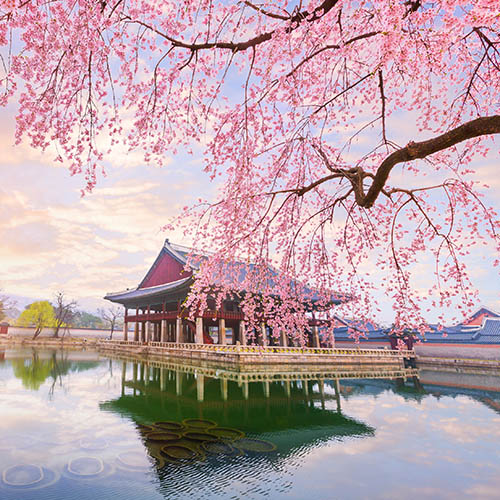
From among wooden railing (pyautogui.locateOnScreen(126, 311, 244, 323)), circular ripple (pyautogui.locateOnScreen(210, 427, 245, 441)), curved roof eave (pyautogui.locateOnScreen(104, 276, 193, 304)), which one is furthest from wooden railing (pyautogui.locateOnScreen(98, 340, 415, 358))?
circular ripple (pyautogui.locateOnScreen(210, 427, 245, 441))

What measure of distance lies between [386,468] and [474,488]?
6.11 feet

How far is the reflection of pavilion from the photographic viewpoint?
10.8 meters

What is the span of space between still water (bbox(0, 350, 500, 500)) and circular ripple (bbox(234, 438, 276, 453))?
0.03 m

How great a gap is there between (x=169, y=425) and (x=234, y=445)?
2.75 metres

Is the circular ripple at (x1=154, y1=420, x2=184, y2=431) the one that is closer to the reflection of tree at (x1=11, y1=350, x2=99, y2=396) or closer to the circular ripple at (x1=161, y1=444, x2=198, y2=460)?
the circular ripple at (x1=161, y1=444, x2=198, y2=460)

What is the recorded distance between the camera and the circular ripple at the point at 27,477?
6266 mm

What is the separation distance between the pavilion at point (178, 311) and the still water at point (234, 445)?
8.84 m

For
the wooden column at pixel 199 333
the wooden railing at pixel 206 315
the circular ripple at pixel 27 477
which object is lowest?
the circular ripple at pixel 27 477

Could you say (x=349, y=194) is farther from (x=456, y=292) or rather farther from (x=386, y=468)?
(x=386, y=468)

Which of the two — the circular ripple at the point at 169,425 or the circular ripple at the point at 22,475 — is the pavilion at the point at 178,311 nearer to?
the circular ripple at the point at 169,425

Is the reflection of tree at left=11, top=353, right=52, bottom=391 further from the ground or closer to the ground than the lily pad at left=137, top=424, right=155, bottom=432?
further from the ground

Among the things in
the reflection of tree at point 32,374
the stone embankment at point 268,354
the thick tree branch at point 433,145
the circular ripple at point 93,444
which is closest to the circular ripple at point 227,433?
the circular ripple at point 93,444

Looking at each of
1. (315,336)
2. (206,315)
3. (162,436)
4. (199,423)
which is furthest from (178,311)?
(162,436)

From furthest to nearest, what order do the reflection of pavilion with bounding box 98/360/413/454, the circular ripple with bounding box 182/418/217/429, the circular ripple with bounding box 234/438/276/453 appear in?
the reflection of pavilion with bounding box 98/360/413/454, the circular ripple with bounding box 182/418/217/429, the circular ripple with bounding box 234/438/276/453
